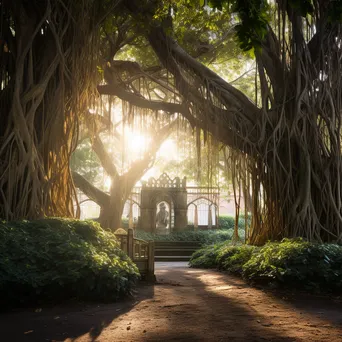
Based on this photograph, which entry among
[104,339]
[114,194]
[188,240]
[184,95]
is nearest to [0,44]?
[184,95]

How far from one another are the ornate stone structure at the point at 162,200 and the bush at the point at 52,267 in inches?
496

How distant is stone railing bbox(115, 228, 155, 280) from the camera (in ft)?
18.4

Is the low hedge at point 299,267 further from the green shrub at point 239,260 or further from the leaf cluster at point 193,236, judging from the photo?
the leaf cluster at point 193,236

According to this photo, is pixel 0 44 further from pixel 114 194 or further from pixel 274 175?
pixel 114 194

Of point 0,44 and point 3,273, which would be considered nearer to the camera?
point 3,273

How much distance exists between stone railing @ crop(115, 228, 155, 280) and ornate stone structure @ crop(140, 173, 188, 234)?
11.2 metres

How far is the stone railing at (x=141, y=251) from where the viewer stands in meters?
5.61

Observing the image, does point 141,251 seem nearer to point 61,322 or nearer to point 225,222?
point 61,322

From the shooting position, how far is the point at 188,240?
15.5 meters

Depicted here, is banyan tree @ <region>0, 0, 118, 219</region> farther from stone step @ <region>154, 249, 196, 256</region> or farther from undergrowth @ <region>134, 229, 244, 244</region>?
undergrowth @ <region>134, 229, 244, 244</region>

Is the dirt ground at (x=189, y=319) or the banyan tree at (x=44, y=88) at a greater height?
the banyan tree at (x=44, y=88)

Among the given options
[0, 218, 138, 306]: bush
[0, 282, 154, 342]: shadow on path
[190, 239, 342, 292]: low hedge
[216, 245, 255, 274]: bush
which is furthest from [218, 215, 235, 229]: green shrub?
[0, 282, 154, 342]: shadow on path

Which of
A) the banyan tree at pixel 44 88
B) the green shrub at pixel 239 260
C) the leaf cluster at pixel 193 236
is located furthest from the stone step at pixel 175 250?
the banyan tree at pixel 44 88

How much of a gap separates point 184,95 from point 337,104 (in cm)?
231
